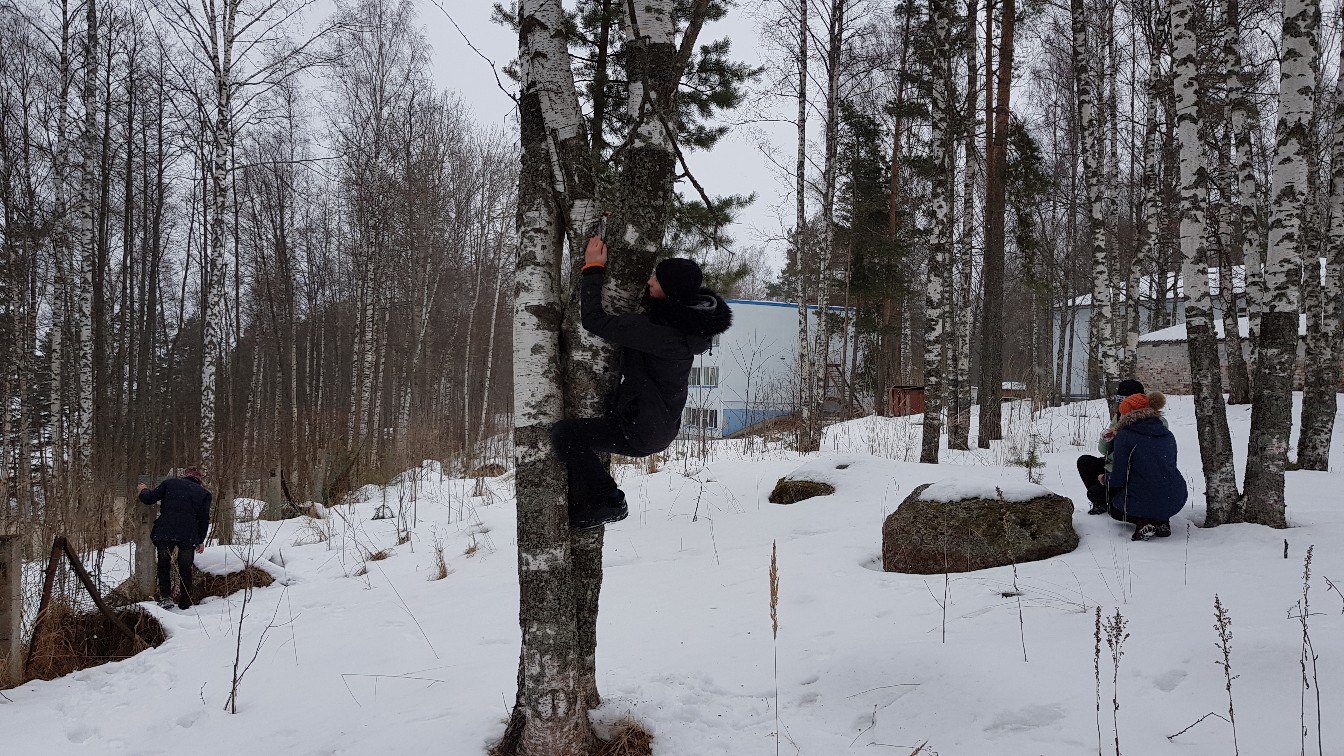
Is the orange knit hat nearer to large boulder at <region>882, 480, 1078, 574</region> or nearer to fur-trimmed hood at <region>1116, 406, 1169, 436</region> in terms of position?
fur-trimmed hood at <region>1116, 406, 1169, 436</region>

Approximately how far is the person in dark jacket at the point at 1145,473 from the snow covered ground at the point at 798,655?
20 centimetres

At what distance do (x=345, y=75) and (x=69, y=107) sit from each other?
241 inches

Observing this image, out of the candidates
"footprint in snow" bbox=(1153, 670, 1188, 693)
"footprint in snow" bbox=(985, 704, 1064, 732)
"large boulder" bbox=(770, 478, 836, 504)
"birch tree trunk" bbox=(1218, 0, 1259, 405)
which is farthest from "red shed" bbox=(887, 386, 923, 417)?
"footprint in snow" bbox=(985, 704, 1064, 732)

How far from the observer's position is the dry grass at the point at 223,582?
6.47 metres

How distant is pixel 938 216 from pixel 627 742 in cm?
834

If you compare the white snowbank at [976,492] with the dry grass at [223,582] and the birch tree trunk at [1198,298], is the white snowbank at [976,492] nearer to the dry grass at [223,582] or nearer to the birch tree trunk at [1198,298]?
the birch tree trunk at [1198,298]

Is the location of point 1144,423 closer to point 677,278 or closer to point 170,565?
point 677,278

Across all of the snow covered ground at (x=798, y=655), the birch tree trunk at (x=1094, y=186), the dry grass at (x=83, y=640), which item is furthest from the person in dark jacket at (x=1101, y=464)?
the dry grass at (x=83, y=640)

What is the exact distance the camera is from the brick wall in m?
17.6

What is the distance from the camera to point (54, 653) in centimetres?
461

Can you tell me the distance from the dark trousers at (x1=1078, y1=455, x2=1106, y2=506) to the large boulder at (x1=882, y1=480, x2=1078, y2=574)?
0.65m

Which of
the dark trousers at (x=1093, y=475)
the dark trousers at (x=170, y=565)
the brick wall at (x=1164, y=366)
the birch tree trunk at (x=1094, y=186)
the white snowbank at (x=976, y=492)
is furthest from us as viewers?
the brick wall at (x=1164, y=366)

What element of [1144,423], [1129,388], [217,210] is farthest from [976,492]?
[217,210]

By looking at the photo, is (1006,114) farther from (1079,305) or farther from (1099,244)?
(1079,305)
